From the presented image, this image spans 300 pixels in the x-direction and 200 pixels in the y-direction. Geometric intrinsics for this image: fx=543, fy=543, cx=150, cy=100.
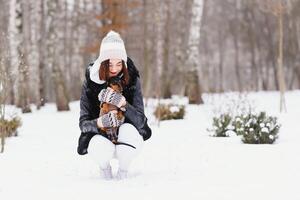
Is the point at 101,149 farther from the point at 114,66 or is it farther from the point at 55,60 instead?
the point at 55,60

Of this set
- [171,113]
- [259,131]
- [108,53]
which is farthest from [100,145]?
[171,113]

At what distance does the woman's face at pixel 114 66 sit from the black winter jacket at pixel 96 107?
143 millimetres

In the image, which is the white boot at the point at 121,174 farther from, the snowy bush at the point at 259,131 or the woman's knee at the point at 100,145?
the snowy bush at the point at 259,131

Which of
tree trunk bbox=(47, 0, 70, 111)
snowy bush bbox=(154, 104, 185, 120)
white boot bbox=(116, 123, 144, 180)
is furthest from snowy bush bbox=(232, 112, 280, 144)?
tree trunk bbox=(47, 0, 70, 111)

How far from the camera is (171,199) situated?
179 inches

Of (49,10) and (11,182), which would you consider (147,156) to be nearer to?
(11,182)

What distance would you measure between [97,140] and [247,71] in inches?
1598

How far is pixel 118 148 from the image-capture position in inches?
216

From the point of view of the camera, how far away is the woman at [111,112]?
5453mm

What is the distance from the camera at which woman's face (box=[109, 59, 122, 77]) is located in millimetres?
5520

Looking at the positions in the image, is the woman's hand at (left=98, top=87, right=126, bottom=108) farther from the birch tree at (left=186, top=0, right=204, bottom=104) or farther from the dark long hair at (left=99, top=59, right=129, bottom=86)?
the birch tree at (left=186, top=0, right=204, bottom=104)

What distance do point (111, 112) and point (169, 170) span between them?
1.15 meters

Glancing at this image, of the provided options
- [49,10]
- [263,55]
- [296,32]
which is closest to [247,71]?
[263,55]

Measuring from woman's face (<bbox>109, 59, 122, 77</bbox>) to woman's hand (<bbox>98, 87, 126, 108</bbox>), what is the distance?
0.58 feet
